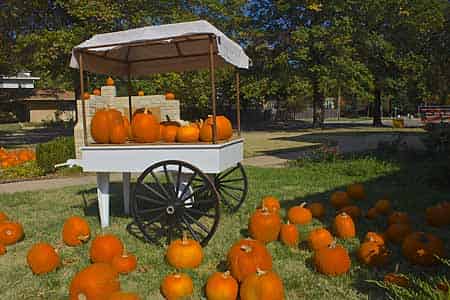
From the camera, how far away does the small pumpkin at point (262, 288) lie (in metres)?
2.58

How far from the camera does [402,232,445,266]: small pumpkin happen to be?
3254 mm

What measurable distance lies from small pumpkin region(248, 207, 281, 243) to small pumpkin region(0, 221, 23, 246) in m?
2.59

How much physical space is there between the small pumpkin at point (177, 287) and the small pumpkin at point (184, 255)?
461 millimetres

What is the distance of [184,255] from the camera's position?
3367mm

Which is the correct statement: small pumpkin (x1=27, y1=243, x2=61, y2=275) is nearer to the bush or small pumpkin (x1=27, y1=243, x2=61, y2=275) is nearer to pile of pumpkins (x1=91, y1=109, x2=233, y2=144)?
pile of pumpkins (x1=91, y1=109, x2=233, y2=144)

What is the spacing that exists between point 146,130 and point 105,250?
4.43ft

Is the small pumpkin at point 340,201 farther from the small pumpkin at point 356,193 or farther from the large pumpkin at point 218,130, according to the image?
the large pumpkin at point 218,130

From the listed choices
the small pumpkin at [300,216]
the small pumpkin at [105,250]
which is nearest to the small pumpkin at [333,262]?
the small pumpkin at [300,216]

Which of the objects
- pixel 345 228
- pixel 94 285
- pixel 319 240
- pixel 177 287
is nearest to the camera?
pixel 94 285

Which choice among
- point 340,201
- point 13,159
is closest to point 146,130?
point 340,201

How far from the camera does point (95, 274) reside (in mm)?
2771

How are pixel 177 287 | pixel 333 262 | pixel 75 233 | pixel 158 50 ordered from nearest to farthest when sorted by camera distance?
1. pixel 177 287
2. pixel 333 262
3. pixel 75 233
4. pixel 158 50

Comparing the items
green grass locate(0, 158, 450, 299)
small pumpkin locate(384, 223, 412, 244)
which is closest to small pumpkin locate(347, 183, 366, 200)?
green grass locate(0, 158, 450, 299)

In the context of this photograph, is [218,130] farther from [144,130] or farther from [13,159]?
[13,159]
